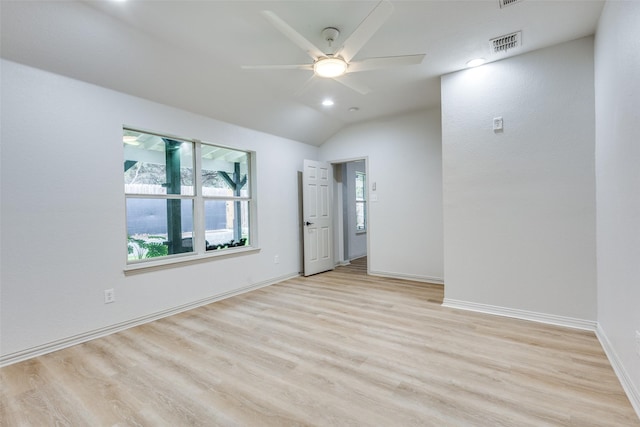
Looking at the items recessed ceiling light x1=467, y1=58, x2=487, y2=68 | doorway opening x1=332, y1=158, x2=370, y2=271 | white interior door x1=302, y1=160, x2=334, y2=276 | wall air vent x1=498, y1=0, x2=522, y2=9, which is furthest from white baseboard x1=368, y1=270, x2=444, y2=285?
wall air vent x1=498, y1=0, x2=522, y2=9

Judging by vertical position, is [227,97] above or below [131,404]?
above

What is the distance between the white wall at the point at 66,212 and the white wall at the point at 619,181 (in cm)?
387

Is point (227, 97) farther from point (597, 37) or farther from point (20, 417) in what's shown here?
point (597, 37)

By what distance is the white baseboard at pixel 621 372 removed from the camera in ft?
5.43

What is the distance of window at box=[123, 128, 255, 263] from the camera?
3258mm

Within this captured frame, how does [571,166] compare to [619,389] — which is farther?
[571,166]

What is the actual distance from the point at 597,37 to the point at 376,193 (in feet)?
10.1

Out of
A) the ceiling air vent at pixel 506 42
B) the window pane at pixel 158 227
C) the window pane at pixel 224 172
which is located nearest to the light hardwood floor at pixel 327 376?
the window pane at pixel 158 227

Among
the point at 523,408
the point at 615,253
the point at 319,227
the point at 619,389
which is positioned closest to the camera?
the point at 523,408

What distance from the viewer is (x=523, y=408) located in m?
1.68

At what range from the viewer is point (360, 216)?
7457 millimetres

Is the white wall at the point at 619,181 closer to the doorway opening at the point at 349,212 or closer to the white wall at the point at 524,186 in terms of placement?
the white wall at the point at 524,186

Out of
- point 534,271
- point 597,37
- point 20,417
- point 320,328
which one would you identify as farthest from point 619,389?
point 20,417

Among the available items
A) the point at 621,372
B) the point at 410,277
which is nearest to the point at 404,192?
the point at 410,277
